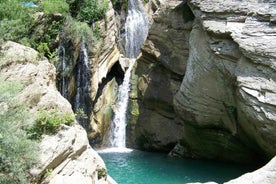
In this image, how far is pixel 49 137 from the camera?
1015 cm

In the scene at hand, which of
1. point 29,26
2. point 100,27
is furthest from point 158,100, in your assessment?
point 29,26

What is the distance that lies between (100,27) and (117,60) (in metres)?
2.38

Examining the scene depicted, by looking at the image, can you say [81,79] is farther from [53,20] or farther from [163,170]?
[163,170]

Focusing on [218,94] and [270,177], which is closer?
[270,177]

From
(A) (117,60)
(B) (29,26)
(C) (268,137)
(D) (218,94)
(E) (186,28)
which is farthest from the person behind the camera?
(A) (117,60)

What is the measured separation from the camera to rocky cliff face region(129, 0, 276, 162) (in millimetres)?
14086

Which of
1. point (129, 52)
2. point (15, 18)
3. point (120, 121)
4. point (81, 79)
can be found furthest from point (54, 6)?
point (120, 121)

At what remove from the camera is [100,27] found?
845 inches

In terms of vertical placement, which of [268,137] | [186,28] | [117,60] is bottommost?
[268,137]

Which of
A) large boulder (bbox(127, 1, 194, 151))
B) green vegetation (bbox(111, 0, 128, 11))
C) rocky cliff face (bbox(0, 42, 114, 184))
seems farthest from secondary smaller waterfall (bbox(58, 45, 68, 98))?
rocky cliff face (bbox(0, 42, 114, 184))

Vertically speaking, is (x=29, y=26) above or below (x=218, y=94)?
above

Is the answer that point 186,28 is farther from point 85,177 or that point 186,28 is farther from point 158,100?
point 85,177

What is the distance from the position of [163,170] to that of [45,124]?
8571 mm

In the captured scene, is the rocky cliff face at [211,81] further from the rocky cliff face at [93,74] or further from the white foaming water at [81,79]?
the white foaming water at [81,79]
